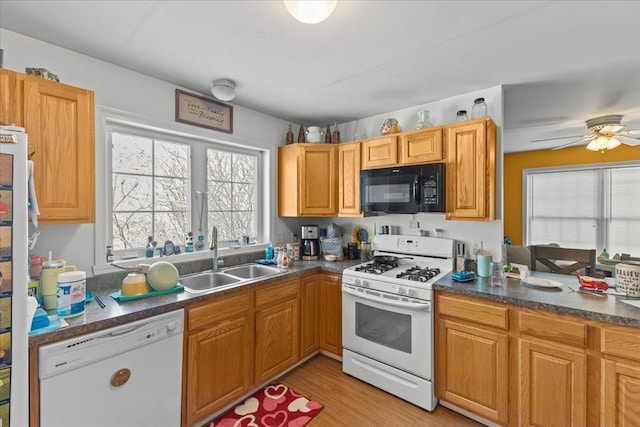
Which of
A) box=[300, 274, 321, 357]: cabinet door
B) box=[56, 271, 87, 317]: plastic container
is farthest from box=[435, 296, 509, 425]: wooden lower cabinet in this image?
box=[56, 271, 87, 317]: plastic container

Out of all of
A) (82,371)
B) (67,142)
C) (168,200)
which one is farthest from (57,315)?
(168,200)

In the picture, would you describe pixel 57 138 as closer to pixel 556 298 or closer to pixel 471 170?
pixel 471 170

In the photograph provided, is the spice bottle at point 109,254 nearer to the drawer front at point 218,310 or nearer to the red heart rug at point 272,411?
the drawer front at point 218,310

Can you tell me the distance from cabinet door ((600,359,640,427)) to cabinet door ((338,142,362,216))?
75.3 inches

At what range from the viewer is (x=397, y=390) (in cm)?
215

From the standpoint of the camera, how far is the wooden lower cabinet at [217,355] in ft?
5.77

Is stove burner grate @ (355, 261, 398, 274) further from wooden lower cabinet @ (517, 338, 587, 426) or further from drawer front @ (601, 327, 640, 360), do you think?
drawer front @ (601, 327, 640, 360)

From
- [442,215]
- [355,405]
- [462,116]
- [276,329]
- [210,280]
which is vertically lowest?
[355,405]

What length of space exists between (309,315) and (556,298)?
1.80 metres

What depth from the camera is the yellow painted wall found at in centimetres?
436

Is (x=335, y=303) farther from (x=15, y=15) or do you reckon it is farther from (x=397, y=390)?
(x=15, y=15)

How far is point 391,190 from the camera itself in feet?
8.32

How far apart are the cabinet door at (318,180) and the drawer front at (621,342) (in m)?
2.12

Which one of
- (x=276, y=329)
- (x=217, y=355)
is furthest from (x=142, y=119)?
(x=276, y=329)
